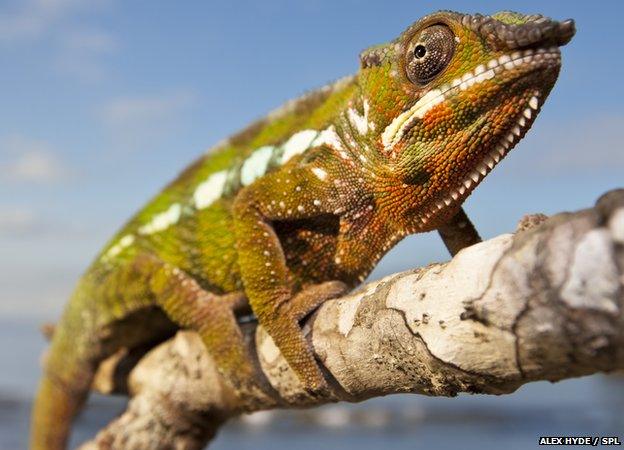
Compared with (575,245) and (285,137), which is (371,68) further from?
(575,245)

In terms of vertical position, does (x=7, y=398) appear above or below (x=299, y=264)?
above

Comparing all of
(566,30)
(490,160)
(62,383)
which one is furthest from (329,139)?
(62,383)

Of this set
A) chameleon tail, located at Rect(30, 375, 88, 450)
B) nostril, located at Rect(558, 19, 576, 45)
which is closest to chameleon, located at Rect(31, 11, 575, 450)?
nostril, located at Rect(558, 19, 576, 45)

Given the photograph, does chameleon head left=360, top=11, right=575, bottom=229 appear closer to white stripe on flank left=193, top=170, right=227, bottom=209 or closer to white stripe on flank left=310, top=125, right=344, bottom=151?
white stripe on flank left=310, top=125, right=344, bottom=151

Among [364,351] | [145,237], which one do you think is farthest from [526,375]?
[145,237]

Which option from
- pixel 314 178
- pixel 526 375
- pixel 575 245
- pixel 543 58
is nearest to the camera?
pixel 575 245

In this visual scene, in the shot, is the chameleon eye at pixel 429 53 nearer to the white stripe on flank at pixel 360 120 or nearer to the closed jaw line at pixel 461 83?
the closed jaw line at pixel 461 83
